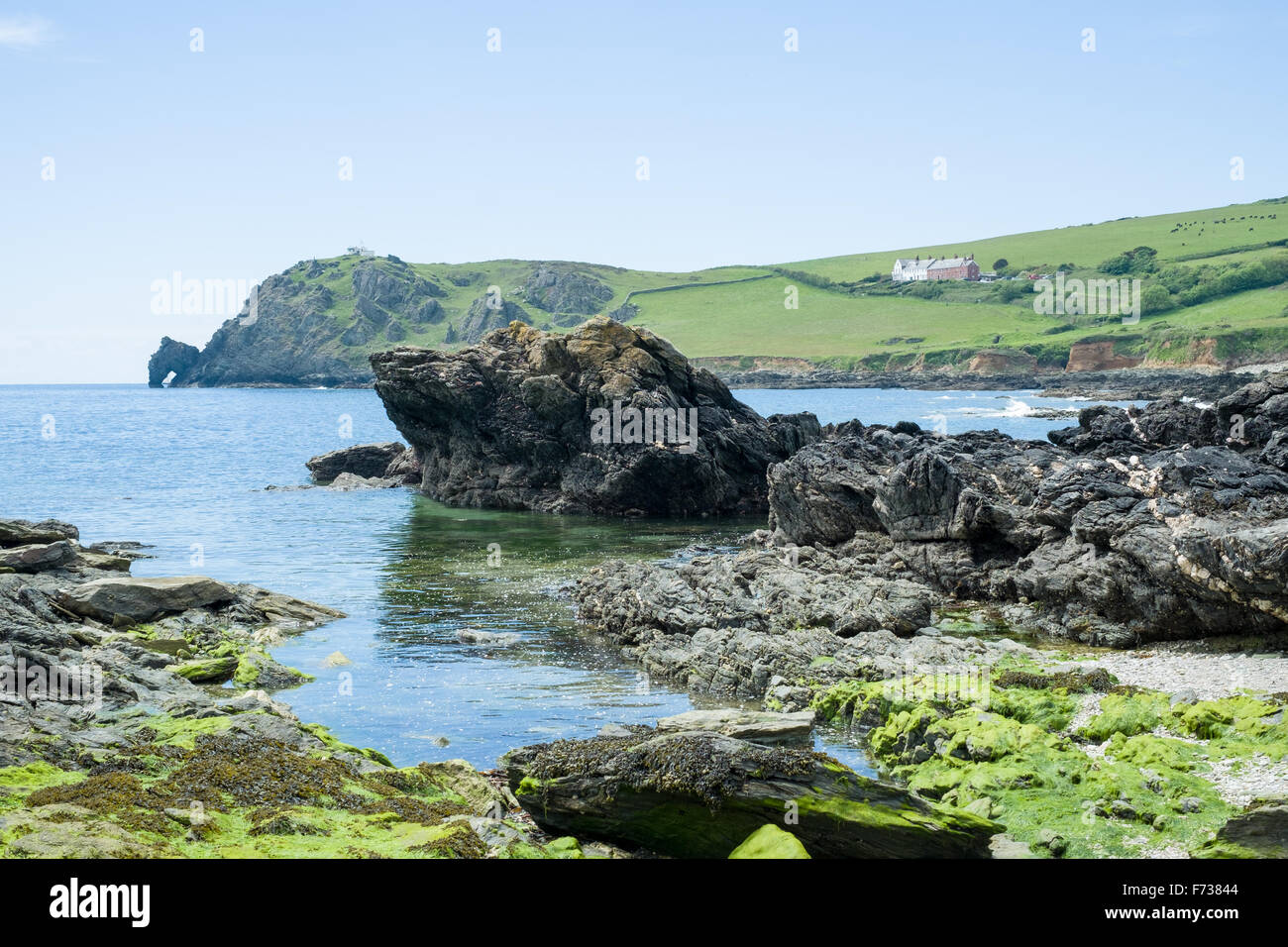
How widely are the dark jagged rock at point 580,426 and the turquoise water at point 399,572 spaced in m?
2.92

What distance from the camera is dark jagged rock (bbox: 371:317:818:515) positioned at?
189ft

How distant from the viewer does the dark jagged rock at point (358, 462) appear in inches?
3078

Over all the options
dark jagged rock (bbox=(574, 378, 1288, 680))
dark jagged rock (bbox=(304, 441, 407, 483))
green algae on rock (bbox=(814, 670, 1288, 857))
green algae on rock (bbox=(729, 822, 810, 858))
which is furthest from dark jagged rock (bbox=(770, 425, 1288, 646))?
dark jagged rock (bbox=(304, 441, 407, 483))

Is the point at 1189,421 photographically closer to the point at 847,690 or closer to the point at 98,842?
the point at 847,690

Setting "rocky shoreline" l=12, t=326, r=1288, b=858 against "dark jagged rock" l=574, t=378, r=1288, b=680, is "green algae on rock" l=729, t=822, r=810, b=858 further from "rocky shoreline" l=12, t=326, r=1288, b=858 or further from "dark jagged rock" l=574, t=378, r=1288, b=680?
"dark jagged rock" l=574, t=378, r=1288, b=680

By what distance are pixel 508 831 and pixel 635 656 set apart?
1442 centimetres

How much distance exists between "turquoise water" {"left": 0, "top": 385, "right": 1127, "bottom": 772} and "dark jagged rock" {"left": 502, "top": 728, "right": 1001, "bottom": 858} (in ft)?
18.2

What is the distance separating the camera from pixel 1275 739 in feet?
54.4

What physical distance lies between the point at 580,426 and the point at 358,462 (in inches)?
995

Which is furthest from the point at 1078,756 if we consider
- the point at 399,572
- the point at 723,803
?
the point at 399,572

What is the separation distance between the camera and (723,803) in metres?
13.0

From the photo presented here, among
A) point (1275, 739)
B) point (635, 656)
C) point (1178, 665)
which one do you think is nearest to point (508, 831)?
point (1275, 739)

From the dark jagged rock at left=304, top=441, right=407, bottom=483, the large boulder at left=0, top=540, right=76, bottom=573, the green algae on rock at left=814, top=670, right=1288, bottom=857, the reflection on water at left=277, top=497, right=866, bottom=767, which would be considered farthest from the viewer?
the dark jagged rock at left=304, top=441, right=407, bottom=483
